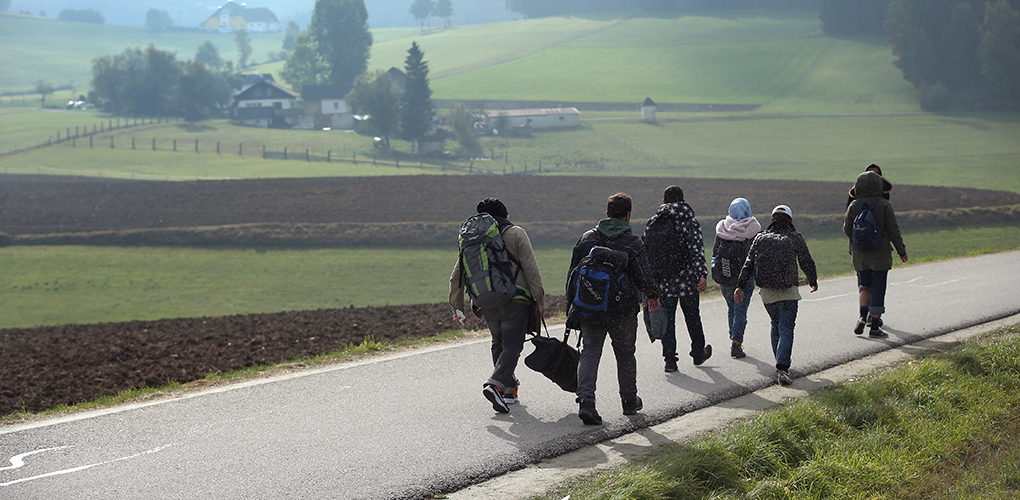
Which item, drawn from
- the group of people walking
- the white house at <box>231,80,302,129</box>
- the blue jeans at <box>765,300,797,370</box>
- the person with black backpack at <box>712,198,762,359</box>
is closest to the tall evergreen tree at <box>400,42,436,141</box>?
the white house at <box>231,80,302,129</box>

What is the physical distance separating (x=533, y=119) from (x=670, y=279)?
3062 inches

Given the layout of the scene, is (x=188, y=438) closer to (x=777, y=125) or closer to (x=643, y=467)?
(x=643, y=467)

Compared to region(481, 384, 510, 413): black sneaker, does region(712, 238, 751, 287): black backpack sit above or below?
above

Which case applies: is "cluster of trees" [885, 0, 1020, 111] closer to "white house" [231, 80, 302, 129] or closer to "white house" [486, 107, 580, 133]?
"white house" [486, 107, 580, 133]

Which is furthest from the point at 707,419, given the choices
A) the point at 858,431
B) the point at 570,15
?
the point at 570,15

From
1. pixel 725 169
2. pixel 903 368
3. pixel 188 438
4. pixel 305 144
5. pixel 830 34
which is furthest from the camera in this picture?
pixel 830 34

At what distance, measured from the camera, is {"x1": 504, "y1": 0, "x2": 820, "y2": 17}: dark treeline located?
6093 inches

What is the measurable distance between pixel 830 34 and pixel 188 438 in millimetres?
132274

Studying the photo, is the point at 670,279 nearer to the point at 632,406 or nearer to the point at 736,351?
the point at 736,351

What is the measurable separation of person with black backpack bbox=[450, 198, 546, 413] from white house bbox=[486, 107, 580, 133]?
7616 cm

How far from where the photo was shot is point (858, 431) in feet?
→ 22.9

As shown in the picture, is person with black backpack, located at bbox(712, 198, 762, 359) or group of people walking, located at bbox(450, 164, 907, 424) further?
person with black backpack, located at bbox(712, 198, 762, 359)

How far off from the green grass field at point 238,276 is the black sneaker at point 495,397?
16994mm

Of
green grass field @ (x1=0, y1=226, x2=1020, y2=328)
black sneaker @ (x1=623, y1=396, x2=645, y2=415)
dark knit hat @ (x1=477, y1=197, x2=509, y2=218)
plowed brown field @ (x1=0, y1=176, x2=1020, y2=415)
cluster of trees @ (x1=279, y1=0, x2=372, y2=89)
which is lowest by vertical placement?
green grass field @ (x1=0, y1=226, x2=1020, y2=328)
